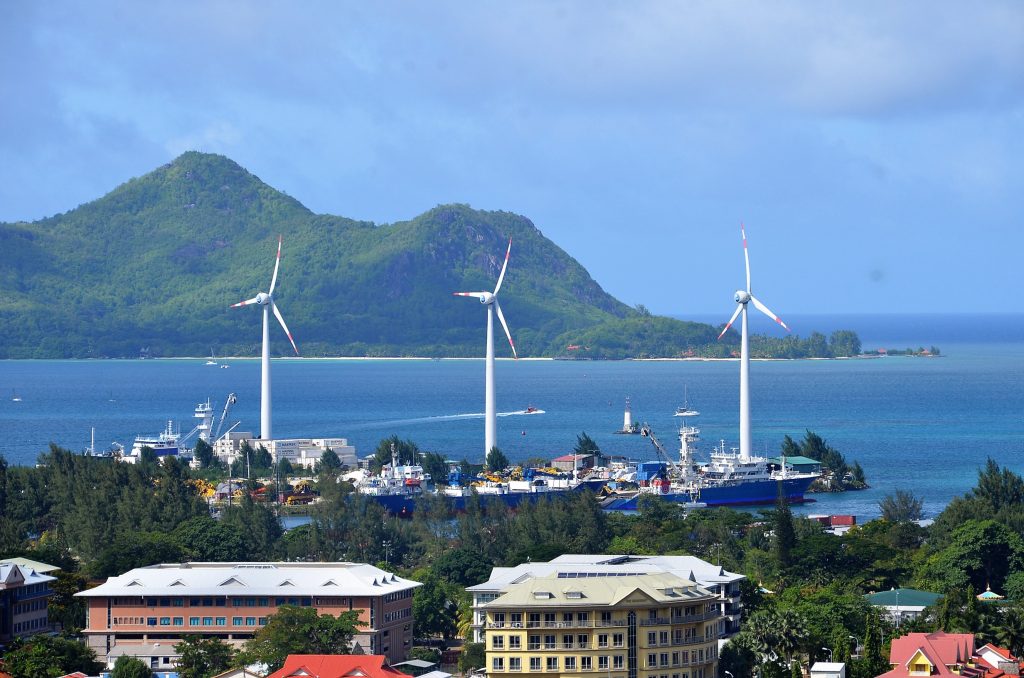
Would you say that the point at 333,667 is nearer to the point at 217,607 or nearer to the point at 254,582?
the point at 217,607

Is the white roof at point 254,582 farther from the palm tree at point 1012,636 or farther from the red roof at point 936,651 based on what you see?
the palm tree at point 1012,636

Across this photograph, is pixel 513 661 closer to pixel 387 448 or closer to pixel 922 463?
pixel 387 448

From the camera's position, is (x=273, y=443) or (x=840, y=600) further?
(x=273, y=443)

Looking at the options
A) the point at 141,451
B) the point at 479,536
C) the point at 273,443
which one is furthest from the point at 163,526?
the point at 273,443

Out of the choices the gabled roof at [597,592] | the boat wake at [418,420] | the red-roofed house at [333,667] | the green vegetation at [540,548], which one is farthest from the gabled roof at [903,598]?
the boat wake at [418,420]

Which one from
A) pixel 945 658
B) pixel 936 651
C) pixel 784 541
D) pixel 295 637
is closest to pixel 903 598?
pixel 784 541

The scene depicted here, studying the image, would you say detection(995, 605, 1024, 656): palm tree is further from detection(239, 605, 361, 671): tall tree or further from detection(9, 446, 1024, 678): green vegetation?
detection(239, 605, 361, 671): tall tree
